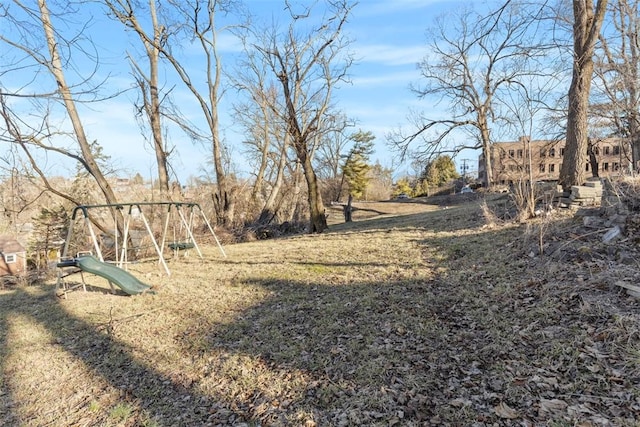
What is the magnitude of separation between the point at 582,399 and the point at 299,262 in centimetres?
494

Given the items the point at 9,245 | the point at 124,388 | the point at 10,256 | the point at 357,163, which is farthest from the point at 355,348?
the point at 357,163

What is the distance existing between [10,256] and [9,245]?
0.56m

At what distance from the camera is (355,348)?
329 cm

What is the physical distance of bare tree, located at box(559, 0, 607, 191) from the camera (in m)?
6.60

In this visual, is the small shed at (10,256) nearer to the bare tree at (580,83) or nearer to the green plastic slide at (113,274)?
the green plastic slide at (113,274)

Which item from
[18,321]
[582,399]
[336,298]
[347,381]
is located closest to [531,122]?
[336,298]

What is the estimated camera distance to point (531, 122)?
246 inches

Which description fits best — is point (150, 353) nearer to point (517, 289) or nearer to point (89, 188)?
point (517, 289)

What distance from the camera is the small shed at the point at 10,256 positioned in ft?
46.8

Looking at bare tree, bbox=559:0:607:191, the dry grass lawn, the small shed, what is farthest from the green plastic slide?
the small shed

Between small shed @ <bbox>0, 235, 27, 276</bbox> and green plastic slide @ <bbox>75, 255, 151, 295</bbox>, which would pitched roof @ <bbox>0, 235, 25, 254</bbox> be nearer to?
small shed @ <bbox>0, 235, 27, 276</bbox>

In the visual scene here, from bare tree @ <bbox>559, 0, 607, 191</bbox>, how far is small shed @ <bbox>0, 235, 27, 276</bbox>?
18375 mm

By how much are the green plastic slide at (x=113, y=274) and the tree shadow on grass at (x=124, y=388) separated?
2.32 ft

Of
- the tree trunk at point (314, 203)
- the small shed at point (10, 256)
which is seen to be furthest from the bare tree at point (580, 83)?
the small shed at point (10, 256)
